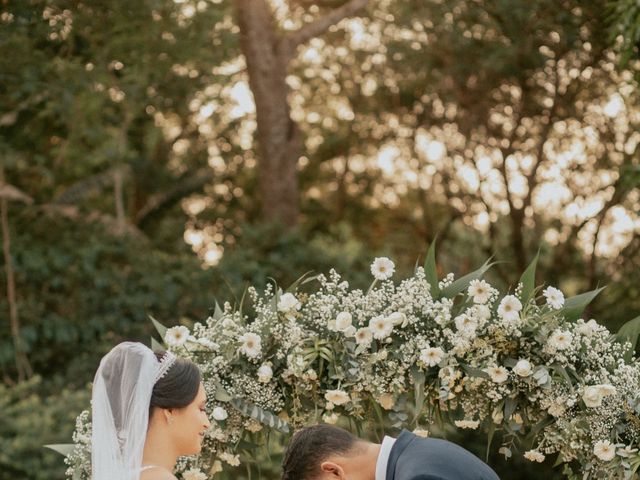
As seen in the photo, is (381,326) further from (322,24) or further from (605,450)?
(322,24)

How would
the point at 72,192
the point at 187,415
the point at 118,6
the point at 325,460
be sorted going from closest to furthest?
the point at 325,460, the point at 187,415, the point at 118,6, the point at 72,192

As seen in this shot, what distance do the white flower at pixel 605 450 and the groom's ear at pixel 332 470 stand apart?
1304mm

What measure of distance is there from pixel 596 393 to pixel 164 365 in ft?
5.80

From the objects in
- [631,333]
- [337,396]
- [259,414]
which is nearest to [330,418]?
[337,396]

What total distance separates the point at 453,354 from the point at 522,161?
28.7 ft

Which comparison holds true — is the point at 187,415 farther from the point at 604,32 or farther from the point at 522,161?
the point at 522,161

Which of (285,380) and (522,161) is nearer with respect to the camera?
(285,380)

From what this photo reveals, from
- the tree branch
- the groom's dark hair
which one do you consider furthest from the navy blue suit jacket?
the tree branch

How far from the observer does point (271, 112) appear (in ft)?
40.7

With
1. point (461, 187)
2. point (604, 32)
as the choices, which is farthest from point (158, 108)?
point (604, 32)

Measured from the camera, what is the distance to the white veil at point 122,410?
4.28 metres

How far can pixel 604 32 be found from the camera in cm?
1175

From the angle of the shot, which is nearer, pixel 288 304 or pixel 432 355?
pixel 432 355

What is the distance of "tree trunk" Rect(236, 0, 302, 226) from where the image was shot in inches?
480
